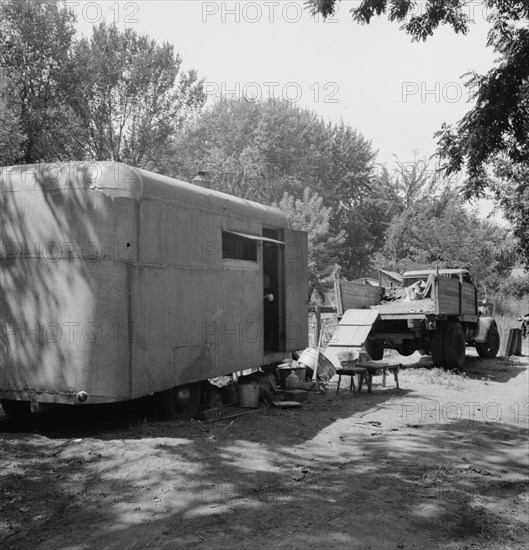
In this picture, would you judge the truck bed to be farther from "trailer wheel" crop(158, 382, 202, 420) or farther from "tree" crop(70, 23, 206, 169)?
"tree" crop(70, 23, 206, 169)

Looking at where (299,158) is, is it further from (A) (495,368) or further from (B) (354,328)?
(B) (354,328)

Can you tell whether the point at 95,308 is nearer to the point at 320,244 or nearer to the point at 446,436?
the point at 446,436

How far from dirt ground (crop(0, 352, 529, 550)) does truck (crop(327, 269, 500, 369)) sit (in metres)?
4.01

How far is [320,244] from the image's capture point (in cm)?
3469

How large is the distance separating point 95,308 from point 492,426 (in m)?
5.39

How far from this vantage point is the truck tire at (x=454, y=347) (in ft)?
44.0

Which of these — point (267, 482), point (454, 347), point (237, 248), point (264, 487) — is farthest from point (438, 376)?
point (264, 487)

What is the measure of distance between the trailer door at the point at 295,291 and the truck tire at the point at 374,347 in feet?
12.3

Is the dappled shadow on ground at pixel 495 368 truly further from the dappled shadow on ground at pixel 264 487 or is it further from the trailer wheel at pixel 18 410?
the trailer wheel at pixel 18 410

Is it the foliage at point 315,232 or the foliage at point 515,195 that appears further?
the foliage at point 315,232

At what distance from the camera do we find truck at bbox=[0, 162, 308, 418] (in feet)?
21.4

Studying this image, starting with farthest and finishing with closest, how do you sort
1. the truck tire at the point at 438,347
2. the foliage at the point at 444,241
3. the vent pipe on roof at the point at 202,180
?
the foliage at the point at 444,241, the truck tire at the point at 438,347, the vent pipe on roof at the point at 202,180

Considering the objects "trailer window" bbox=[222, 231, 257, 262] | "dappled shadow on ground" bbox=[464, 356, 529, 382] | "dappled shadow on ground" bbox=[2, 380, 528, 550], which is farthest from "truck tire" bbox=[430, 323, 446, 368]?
"trailer window" bbox=[222, 231, 257, 262]

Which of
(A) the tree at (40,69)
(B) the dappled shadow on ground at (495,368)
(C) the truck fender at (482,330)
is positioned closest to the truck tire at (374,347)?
(B) the dappled shadow on ground at (495,368)
